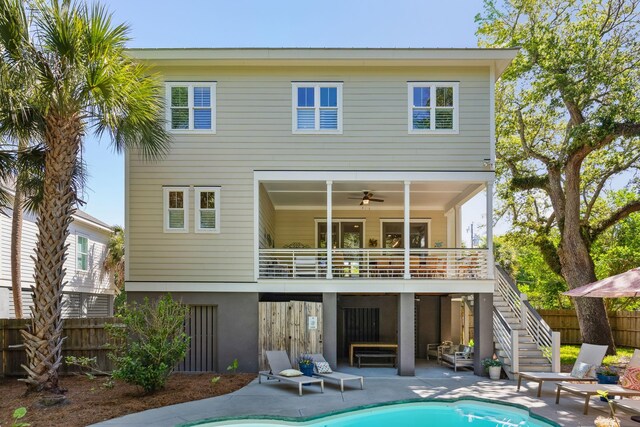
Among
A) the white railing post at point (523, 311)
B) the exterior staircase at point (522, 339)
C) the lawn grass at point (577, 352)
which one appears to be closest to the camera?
the exterior staircase at point (522, 339)

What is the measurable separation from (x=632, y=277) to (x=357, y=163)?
274 inches

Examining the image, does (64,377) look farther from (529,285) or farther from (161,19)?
(529,285)

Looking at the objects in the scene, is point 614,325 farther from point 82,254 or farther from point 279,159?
point 82,254

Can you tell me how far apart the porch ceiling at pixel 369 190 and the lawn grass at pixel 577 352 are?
642 centimetres

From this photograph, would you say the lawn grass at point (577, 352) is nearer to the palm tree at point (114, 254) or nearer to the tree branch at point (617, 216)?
the tree branch at point (617, 216)

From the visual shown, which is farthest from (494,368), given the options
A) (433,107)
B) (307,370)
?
(433,107)

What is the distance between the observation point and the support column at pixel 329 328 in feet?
41.5

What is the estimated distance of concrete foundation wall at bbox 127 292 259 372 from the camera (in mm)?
12773

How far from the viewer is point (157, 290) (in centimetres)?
1291

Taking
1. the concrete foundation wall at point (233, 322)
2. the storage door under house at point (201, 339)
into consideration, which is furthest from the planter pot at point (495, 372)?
the storage door under house at point (201, 339)

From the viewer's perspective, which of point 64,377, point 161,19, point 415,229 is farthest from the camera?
point 415,229

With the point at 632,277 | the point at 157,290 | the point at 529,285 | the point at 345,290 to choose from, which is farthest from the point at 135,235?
the point at 529,285

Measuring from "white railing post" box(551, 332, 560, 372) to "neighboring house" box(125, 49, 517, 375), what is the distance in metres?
1.64

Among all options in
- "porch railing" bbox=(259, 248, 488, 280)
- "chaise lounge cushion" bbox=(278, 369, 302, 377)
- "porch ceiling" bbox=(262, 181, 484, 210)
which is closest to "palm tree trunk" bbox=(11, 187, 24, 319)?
"porch ceiling" bbox=(262, 181, 484, 210)
